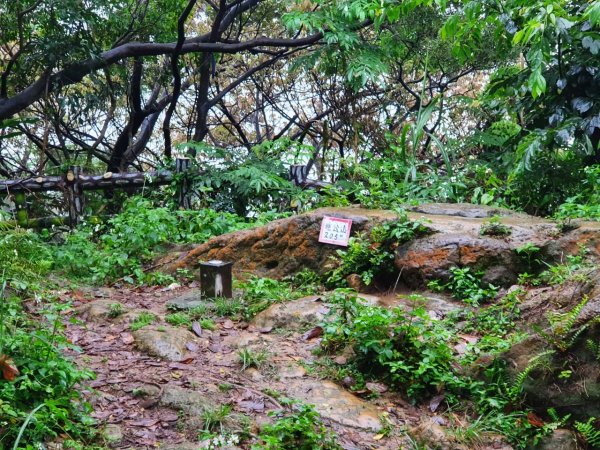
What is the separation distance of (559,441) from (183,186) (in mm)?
6011

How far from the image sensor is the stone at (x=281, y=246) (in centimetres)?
515

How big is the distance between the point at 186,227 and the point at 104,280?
1.36 metres

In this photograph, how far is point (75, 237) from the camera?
251 inches

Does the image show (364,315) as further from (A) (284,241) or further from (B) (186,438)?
(A) (284,241)

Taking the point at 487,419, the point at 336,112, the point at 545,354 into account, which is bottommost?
the point at 487,419

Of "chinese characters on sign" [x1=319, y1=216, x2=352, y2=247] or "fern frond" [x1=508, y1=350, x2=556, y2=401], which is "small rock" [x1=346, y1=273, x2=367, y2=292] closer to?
"chinese characters on sign" [x1=319, y1=216, x2=352, y2=247]

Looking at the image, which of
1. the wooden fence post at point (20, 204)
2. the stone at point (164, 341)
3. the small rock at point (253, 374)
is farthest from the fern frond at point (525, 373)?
the wooden fence post at point (20, 204)

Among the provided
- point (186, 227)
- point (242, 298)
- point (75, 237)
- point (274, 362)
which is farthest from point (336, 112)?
point (274, 362)

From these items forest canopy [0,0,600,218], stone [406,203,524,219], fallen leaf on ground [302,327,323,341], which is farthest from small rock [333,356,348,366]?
forest canopy [0,0,600,218]

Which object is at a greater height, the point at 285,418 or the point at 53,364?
the point at 53,364

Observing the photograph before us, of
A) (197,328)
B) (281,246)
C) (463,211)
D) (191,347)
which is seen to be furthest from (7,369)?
(463,211)

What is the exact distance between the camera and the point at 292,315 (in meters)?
4.21

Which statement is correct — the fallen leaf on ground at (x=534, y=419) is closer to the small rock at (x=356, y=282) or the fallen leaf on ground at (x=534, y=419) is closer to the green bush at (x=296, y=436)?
the green bush at (x=296, y=436)

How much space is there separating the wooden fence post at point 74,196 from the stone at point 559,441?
624 cm
